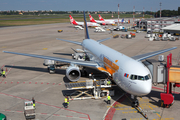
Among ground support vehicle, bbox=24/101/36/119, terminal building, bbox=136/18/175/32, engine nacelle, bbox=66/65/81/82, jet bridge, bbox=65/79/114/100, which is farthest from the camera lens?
terminal building, bbox=136/18/175/32

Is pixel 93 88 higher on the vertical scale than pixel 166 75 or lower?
lower

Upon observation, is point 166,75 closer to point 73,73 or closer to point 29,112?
point 73,73

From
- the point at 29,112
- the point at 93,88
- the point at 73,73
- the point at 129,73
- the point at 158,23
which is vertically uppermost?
the point at 158,23

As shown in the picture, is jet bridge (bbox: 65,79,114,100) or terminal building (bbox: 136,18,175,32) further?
terminal building (bbox: 136,18,175,32)

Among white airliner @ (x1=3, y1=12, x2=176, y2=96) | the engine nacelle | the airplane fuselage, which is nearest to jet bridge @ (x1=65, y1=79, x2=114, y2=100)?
white airliner @ (x1=3, y1=12, x2=176, y2=96)

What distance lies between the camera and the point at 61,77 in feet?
108

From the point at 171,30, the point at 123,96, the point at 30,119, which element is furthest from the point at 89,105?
the point at 171,30

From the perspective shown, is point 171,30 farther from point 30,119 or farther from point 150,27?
point 30,119

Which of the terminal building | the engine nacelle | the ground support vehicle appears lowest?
the ground support vehicle

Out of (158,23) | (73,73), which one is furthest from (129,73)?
(158,23)

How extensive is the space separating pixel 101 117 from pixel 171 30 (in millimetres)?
76647

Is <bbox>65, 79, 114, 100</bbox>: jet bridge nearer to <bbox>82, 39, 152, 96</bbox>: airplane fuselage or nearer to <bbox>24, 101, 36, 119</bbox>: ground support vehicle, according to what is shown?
<bbox>82, 39, 152, 96</bbox>: airplane fuselage

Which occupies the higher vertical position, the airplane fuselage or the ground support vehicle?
the airplane fuselage

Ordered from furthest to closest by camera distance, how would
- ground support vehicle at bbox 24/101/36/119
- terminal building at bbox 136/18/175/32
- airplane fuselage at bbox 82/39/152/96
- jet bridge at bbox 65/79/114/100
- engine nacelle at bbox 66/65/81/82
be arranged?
1. terminal building at bbox 136/18/175/32
2. engine nacelle at bbox 66/65/81/82
3. jet bridge at bbox 65/79/114/100
4. ground support vehicle at bbox 24/101/36/119
5. airplane fuselage at bbox 82/39/152/96
